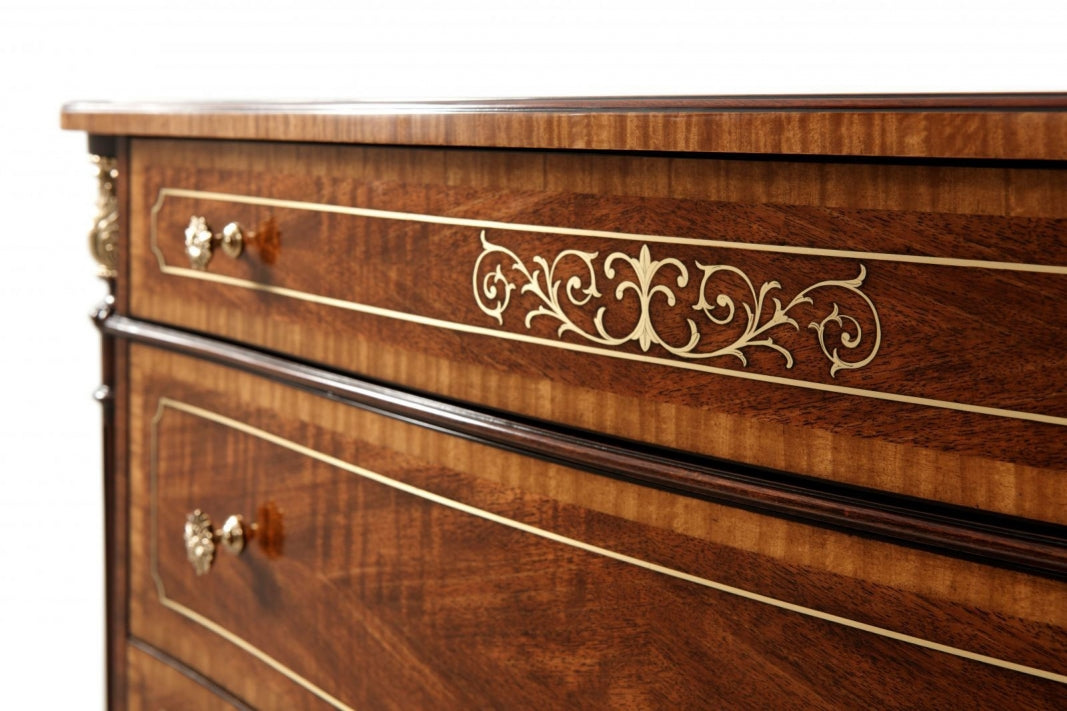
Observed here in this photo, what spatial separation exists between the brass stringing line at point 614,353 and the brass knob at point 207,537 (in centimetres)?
18

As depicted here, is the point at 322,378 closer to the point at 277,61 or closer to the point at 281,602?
the point at 281,602

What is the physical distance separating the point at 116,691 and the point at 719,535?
0.70 metres

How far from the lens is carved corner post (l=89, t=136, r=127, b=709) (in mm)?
939

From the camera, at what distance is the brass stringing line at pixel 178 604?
0.79m

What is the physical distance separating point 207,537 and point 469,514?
0.28 m

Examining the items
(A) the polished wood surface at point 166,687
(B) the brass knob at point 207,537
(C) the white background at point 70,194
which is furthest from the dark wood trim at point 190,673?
(C) the white background at point 70,194

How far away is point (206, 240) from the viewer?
31.2 inches

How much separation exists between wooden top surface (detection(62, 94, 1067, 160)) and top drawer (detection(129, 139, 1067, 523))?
0.02 metres

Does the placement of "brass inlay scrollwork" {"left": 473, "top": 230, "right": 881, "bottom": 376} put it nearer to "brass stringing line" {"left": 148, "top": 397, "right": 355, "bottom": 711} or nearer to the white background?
"brass stringing line" {"left": 148, "top": 397, "right": 355, "bottom": 711}

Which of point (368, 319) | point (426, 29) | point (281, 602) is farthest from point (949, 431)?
point (426, 29)

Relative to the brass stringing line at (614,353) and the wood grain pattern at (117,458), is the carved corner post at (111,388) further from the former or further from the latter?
the brass stringing line at (614,353)

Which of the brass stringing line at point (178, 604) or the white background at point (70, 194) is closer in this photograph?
the brass stringing line at point (178, 604)

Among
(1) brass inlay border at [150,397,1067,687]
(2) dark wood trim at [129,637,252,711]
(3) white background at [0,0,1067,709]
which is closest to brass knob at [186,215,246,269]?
(1) brass inlay border at [150,397,1067,687]

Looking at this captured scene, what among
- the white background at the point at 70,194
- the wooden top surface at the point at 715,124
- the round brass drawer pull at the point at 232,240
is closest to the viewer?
the wooden top surface at the point at 715,124
